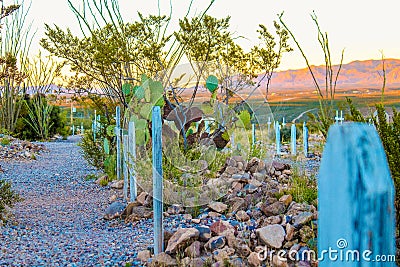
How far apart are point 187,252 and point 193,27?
3.36 meters

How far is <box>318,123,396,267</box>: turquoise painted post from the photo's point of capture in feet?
2.72

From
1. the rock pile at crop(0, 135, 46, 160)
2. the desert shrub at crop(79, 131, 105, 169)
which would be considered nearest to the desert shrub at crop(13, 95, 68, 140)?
the rock pile at crop(0, 135, 46, 160)

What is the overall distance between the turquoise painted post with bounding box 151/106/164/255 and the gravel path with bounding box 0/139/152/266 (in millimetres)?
218

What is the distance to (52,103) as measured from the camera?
14.6m

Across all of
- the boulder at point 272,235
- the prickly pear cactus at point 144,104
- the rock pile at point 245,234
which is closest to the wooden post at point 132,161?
the prickly pear cactus at point 144,104

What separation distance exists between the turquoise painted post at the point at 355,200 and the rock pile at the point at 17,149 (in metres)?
9.45

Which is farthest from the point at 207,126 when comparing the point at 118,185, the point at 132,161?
the point at 118,185

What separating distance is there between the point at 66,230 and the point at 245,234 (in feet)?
5.81

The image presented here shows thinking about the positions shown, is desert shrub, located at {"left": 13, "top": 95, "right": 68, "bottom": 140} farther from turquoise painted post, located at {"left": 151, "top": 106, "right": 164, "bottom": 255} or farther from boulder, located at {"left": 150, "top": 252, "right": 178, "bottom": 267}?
boulder, located at {"left": 150, "top": 252, "right": 178, "bottom": 267}

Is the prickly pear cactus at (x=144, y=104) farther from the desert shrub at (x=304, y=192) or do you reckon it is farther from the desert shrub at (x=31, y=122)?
the desert shrub at (x=31, y=122)

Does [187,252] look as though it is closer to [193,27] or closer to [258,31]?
[193,27]

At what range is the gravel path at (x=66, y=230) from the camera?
11.8 ft

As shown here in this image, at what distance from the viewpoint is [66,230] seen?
4512 millimetres

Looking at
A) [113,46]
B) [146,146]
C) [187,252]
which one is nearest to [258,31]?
[113,46]
